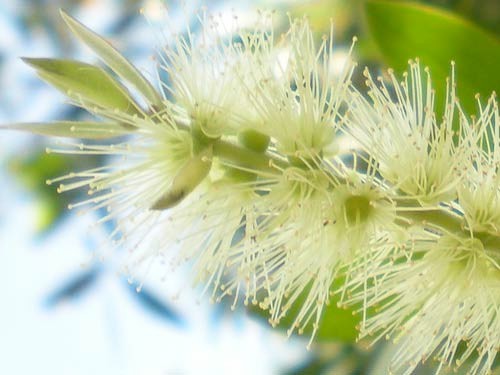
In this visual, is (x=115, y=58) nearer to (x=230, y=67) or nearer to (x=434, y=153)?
(x=230, y=67)

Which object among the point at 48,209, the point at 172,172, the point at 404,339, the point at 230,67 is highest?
the point at 230,67

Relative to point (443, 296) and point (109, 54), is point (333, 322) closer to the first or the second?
point (443, 296)

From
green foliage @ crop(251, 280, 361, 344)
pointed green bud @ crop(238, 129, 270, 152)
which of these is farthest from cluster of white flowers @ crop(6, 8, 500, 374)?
green foliage @ crop(251, 280, 361, 344)

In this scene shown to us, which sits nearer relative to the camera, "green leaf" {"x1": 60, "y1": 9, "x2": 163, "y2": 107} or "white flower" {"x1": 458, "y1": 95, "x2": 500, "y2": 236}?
"green leaf" {"x1": 60, "y1": 9, "x2": 163, "y2": 107}

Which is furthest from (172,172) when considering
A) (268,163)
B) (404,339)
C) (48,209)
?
(48,209)

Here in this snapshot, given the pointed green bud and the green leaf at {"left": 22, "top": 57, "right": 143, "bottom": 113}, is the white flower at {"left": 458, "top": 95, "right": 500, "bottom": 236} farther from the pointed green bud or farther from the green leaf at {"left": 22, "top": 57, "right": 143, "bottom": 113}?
the green leaf at {"left": 22, "top": 57, "right": 143, "bottom": 113}

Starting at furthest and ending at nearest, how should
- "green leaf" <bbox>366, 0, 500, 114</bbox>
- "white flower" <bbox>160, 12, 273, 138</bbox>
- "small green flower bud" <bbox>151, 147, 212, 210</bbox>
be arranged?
1. "green leaf" <bbox>366, 0, 500, 114</bbox>
2. "white flower" <bbox>160, 12, 273, 138</bbox>
3. "small green flower bud" <bbox>151, 147, 212, 210</bbox>

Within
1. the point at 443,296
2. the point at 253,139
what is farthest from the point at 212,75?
the point at 443,296

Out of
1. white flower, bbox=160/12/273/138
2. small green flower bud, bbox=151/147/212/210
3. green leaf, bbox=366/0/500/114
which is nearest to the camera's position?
small green flower bud, bbox=151/147/212/210
